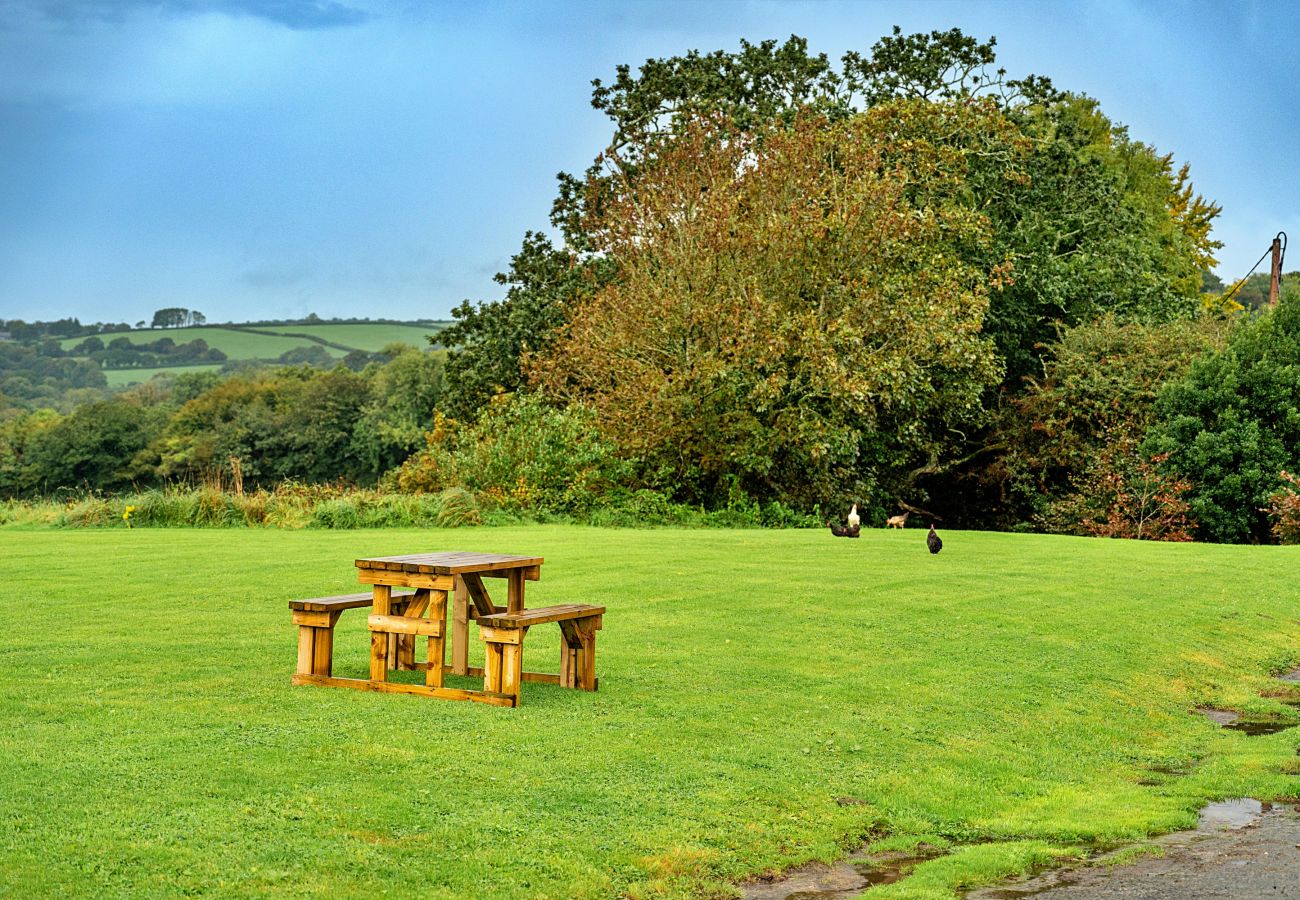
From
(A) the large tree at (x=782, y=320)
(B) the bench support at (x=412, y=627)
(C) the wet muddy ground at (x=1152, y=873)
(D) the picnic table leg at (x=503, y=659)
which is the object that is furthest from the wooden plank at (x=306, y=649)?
(A) the large tree at (x=782, y=320)

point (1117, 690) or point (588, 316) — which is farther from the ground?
point (588, 316)

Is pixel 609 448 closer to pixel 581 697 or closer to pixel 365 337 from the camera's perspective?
pixel 581 697

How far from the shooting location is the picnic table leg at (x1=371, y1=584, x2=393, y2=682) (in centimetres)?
970

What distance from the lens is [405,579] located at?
9.75 meters

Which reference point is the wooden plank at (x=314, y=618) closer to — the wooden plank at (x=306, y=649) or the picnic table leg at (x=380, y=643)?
the wooden plank at (x=306, y=649)

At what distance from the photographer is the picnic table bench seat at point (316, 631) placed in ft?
31.0

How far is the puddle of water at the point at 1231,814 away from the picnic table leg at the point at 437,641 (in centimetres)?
516

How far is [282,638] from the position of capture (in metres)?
11.6

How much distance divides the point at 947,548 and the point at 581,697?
43.6 feet

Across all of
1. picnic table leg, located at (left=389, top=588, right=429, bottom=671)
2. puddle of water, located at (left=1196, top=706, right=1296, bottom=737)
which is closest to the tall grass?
picnic table leg, located at (left=389, top=588, right=429, bottom=671)

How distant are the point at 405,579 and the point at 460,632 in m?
0.73

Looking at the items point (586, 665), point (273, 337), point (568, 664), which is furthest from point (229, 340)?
point (586, 665)

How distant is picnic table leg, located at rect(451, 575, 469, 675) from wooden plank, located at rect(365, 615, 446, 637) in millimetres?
424

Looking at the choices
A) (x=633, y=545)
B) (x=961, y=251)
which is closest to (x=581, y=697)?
(x=633, y=545)
